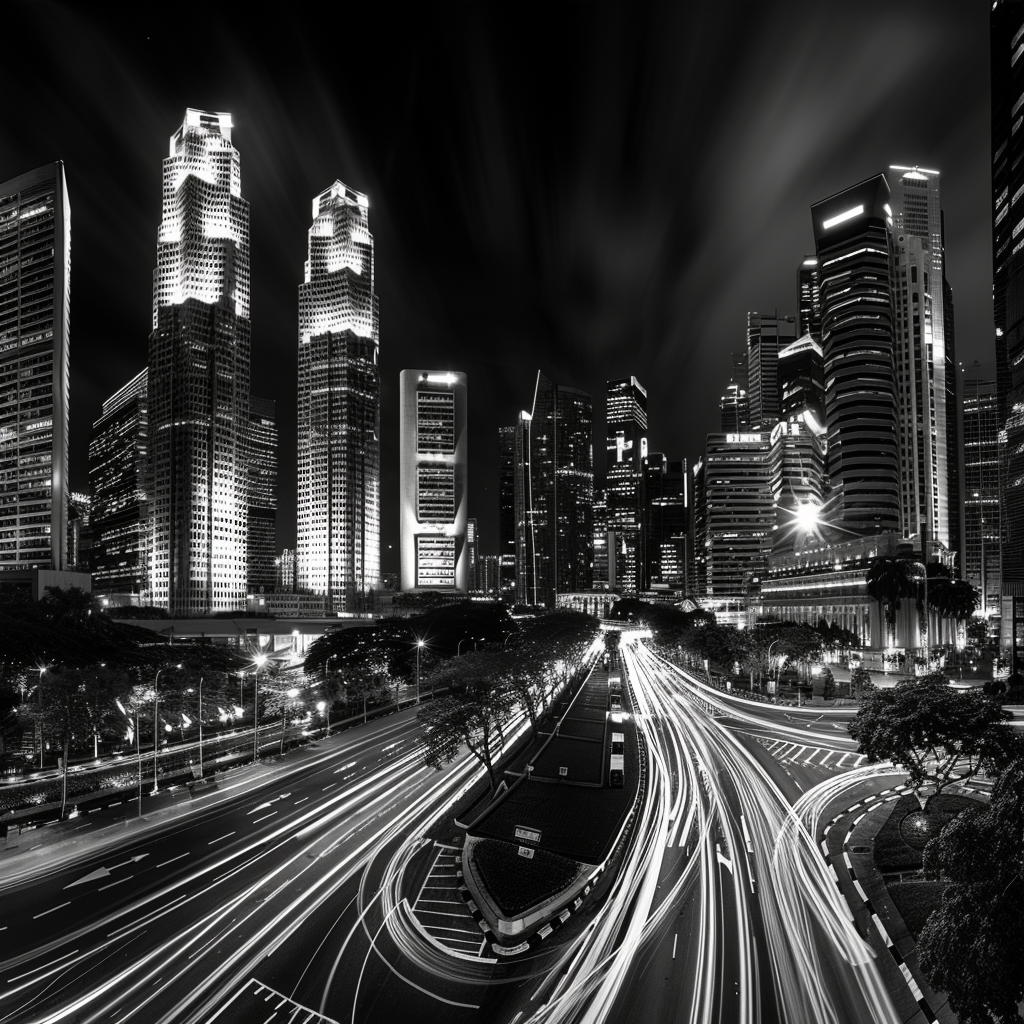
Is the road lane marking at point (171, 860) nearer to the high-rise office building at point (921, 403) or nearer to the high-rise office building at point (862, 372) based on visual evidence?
the high-rise office building at point (862, 372)

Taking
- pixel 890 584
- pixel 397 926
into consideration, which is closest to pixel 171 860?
pixel 397 926

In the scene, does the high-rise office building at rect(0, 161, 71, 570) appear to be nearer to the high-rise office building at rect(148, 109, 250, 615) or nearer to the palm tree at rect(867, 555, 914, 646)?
the high-rise office building at rect(148, 109, 250, 615)

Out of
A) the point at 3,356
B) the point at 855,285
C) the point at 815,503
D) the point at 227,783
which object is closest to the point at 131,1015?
the point at 227,783

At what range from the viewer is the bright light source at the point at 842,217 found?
169 metres

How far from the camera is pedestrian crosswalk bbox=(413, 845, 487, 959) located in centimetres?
2164

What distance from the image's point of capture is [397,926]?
22562mm

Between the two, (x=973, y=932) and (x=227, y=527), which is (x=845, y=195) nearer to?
(x=227, y=527)

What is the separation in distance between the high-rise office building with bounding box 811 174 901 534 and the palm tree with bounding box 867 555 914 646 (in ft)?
146

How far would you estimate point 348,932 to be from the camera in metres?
22.0

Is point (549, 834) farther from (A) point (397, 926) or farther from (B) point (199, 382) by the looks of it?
(B) point (199, 382)

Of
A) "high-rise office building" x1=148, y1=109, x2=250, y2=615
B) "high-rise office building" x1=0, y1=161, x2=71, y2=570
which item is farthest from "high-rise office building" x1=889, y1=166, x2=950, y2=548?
"high-rise office building" x1=0, y1=161, x2=71, y2=570

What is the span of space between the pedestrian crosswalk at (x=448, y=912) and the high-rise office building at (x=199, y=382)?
14614 centimetres

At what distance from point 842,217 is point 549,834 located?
18411 centimetres

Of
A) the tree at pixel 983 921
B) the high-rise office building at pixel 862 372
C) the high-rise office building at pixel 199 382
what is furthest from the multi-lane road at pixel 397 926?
the high-rise office building at pixel 199 382
